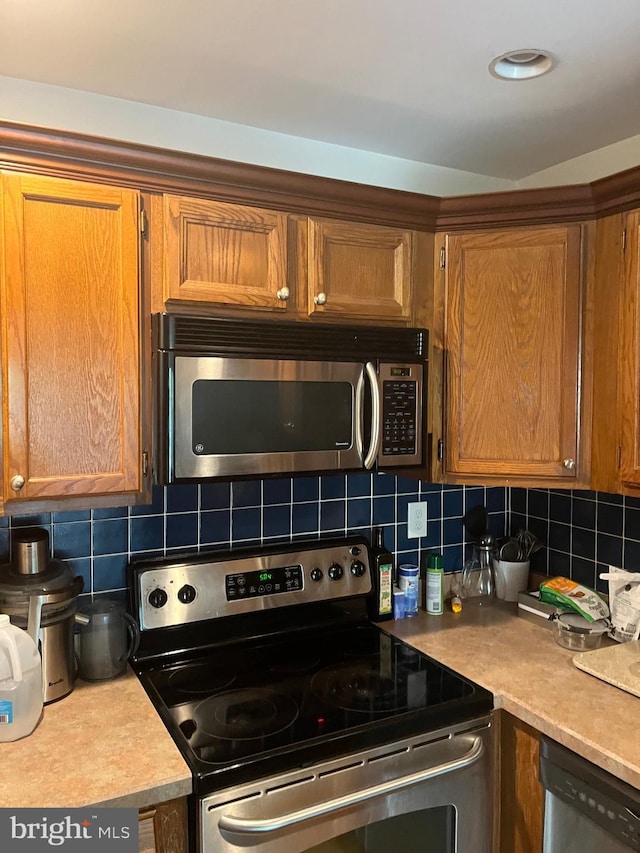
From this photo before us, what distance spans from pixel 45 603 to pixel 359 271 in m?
1.13

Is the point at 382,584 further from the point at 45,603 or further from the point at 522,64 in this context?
the point at 522,64

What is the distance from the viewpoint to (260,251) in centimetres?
165

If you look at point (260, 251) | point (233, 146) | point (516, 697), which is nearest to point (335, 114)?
point (233, 146)

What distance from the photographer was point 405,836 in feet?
4.87

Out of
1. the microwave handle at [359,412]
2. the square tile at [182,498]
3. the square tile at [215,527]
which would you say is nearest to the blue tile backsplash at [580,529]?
the microwave handle at [359,412]

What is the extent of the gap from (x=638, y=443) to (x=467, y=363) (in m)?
0.49

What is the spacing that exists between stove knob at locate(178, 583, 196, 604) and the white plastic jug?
47cm

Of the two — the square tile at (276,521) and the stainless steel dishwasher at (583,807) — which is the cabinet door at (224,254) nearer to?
the square tile at (276,521)

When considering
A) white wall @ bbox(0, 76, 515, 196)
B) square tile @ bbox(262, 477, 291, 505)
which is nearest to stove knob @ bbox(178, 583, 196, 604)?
square tile @ bbox(262, 477, 291, 505)

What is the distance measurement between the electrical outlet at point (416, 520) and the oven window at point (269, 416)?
655mm

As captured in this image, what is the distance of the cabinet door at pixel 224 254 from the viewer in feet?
5.09

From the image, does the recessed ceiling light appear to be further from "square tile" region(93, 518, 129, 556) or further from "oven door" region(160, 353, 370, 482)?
"square tile" region(93, 518, 129, 556)

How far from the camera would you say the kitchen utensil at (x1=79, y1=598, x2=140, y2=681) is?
1.65 metres

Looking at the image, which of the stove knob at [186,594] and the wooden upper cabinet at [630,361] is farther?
the stove knob at [186,594]
